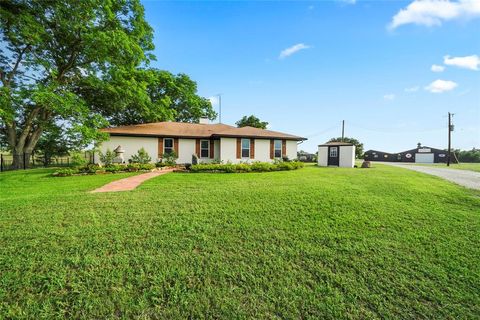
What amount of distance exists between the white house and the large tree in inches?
80.5

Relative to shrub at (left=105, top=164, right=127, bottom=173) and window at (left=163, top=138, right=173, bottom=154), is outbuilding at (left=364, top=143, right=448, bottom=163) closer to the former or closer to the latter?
window at (left=163, top=138, right=173, bottom=154)

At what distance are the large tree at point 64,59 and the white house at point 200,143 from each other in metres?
2.04

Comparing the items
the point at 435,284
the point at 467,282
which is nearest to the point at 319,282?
the point at 435,284

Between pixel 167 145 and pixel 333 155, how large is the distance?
1562 cm

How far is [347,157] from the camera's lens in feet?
63.9

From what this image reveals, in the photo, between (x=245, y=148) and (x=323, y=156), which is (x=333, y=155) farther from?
(x=245, y=148)

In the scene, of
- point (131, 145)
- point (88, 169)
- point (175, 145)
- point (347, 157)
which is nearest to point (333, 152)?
point (347, 157)

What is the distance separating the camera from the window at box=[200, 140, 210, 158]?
16.5 metres

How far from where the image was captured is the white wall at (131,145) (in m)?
14.4

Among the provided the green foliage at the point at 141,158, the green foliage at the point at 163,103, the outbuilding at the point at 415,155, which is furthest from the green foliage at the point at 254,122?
the outbuilding at the point at 415,155

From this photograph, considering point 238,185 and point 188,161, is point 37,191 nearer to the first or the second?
point 238,185

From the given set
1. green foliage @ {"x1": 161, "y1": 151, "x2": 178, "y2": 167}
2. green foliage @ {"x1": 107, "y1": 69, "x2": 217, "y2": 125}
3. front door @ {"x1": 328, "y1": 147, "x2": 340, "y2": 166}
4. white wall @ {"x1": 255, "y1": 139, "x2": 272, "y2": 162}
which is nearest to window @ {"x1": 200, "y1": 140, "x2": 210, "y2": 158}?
green foliage @ {"x1": 161, "y1": 151, "x2": 178, "y2": 167}

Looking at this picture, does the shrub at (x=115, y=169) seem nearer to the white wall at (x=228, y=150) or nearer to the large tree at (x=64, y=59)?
the large tree at (x=64, y=59)

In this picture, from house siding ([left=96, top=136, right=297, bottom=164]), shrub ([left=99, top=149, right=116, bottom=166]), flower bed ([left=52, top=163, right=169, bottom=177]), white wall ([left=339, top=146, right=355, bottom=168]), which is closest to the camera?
flower bed ([left=52, top=163, right=169, bottom=177])
